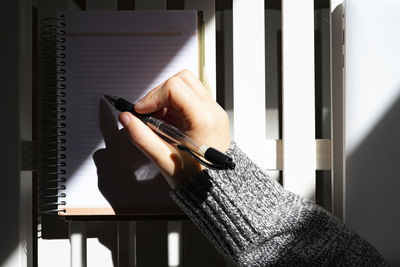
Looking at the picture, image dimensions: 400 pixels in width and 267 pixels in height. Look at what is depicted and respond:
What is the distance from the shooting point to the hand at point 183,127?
0.50 metres

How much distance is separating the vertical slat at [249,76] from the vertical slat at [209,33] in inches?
1.4

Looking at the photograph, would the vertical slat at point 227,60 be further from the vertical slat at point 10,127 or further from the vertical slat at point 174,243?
the vertical slat at point 10,127

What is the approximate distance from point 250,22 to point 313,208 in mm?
303

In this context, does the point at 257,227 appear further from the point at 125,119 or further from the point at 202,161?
the point at 125,119

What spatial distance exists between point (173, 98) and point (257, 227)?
0.65 feet

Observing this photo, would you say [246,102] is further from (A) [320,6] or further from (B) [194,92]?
(A) [320,6]

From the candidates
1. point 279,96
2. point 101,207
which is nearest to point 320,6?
point 279,96

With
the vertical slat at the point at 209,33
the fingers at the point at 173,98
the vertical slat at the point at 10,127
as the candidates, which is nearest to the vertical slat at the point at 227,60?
the vertical slat at the point at 209,33

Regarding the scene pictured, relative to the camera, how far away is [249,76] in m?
0.61

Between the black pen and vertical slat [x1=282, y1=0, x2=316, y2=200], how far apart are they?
18 centimetres

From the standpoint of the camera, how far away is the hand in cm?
50

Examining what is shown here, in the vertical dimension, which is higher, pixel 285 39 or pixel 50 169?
pixel 285 39

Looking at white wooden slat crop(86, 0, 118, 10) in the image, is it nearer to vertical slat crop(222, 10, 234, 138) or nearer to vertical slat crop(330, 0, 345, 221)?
vertical slat crop(222, 10, 234, 138)

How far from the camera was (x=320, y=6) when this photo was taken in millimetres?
794
